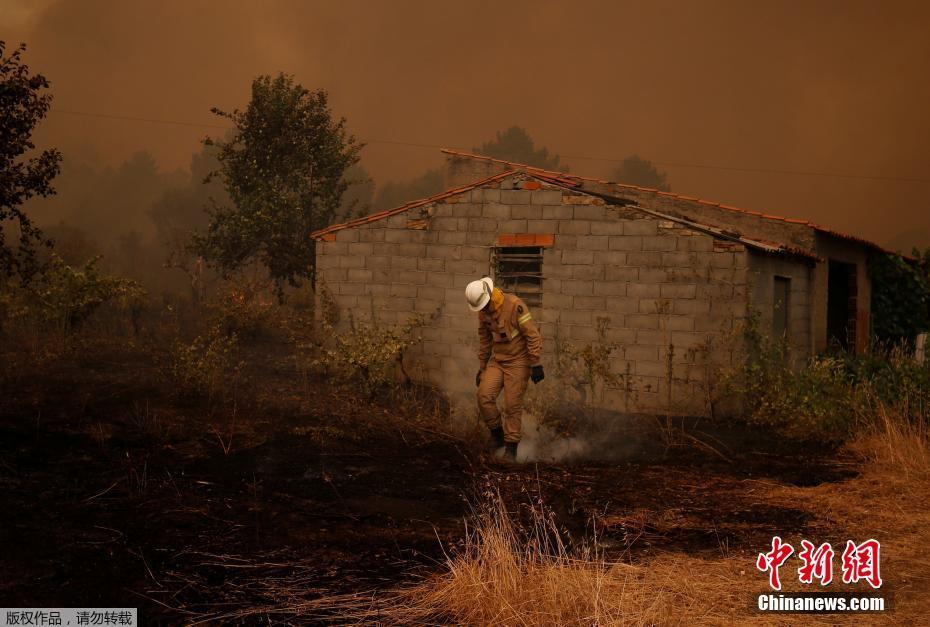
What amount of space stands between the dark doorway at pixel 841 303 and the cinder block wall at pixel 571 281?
11.3 ft

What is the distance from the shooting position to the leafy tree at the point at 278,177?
17.3 meters

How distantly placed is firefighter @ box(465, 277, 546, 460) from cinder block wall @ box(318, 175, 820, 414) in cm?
261

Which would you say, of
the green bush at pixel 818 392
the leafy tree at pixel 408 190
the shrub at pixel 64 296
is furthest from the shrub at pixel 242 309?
the leafy tree at pixel 408 190

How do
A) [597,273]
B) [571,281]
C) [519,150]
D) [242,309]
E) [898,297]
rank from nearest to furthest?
[597,273] → [571,281] → [898,297] → [242,309] → [519,150]

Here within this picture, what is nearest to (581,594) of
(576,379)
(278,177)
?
(576,379)

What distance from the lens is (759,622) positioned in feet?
11.7

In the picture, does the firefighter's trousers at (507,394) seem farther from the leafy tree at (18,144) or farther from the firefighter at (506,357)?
the leafy tree at (18,144)

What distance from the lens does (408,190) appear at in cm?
6028

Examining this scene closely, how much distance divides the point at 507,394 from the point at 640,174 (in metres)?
54.7

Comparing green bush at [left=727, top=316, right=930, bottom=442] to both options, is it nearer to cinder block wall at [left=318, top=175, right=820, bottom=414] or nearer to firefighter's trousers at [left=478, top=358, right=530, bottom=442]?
cinder block wall at [left=318, top=175, right=820, bottom=414]

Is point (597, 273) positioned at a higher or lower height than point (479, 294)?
higher

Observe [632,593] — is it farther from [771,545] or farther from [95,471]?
[95,471]

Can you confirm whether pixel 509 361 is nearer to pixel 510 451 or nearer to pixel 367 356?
pixel 510 451

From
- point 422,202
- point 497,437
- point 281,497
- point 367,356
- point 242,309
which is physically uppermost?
point 422,202
